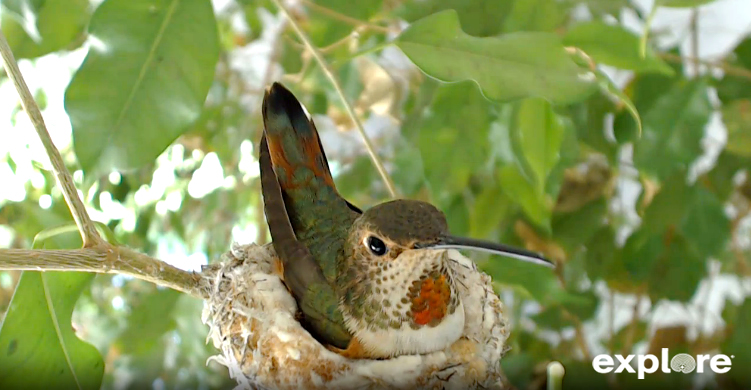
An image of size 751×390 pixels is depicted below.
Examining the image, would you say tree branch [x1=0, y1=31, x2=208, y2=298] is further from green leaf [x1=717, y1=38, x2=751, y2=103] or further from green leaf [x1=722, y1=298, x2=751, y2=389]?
green leaf [x1=722, y1=298, x2=751, y2=389]

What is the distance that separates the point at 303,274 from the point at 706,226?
2.25 ft

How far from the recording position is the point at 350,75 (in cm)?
→ 99

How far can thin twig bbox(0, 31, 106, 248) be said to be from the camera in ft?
1.32

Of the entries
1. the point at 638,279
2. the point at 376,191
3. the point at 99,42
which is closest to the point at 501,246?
the point at 99,42

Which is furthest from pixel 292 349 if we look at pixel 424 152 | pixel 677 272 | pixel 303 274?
pixel 677 272

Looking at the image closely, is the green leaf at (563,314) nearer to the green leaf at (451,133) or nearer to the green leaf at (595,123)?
the green leaf at (595,123)

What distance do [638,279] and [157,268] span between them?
2.86 feet

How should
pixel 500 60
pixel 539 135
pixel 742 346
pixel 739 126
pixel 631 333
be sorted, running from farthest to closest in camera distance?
pixel 631 333
pixel 742 346
pixel 739 126
pixel 539 135
pixel 500 60

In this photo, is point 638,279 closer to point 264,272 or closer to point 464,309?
point 464,309

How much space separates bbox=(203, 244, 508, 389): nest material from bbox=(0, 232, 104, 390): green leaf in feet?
0.37

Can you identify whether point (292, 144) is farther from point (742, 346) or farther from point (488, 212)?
point (742, 346)

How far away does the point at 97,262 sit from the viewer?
1.40 feet

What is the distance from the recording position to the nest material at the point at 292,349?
0.54m

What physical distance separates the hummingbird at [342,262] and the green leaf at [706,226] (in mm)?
544
